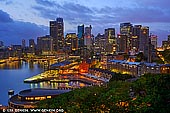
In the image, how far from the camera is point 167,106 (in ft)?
8.57

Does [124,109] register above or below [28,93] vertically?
above

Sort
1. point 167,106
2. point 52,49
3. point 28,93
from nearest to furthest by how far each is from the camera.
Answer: point 167,106 < point 28,93 < point 52,49

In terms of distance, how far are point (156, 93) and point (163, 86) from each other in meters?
0.39

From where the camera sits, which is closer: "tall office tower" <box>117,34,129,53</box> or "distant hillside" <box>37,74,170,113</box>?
"distant hillside" <box>37,74,170,113</box>

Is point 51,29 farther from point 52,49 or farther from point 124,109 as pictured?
point 124,109

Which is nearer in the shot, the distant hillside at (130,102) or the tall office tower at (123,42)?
the distant hillside at (130,102)

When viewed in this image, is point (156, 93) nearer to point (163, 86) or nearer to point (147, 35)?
point (163, 86)

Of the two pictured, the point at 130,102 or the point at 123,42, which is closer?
the point at 130,102

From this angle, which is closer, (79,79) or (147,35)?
(79,79)

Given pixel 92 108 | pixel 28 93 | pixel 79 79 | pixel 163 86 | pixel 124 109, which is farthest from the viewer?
pixel 79 79

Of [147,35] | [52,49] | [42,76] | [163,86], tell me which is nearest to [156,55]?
[42,76]

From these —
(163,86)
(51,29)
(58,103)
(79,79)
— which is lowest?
(79,79)

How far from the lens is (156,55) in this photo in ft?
68.3

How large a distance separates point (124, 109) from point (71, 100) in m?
0.83
